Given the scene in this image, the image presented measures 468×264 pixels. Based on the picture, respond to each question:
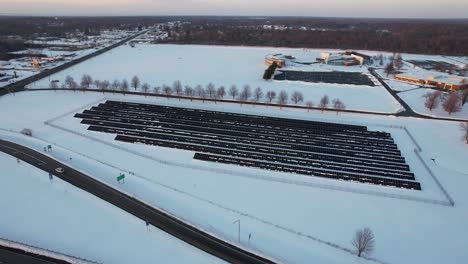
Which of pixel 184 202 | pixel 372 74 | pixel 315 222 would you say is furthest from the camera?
pixel 372 74

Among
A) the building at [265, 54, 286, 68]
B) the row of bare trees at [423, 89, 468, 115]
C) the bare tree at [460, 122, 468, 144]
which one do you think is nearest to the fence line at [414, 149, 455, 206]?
the bare tree at [460, 122, 468, 144]

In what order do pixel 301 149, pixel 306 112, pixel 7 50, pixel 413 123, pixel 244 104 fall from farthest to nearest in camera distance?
1. pixel 7 50
2. pixel 244 104
3. pixel 306 112
4. pixel 413 123
5. pixel 301 149

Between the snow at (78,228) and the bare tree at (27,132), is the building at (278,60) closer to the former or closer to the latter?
the bare tree at (27,132)

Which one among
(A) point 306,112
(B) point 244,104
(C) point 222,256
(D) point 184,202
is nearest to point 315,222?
(C) point 222,256

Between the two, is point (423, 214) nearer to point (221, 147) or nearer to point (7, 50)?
point (221, 147)

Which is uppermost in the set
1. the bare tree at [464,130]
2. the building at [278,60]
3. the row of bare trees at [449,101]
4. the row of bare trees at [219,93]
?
the building at [278,60]

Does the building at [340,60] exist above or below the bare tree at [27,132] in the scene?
above

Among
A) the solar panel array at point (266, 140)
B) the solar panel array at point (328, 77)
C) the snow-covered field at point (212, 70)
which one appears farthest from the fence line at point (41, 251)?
the solar panel array at point (328, 77)
